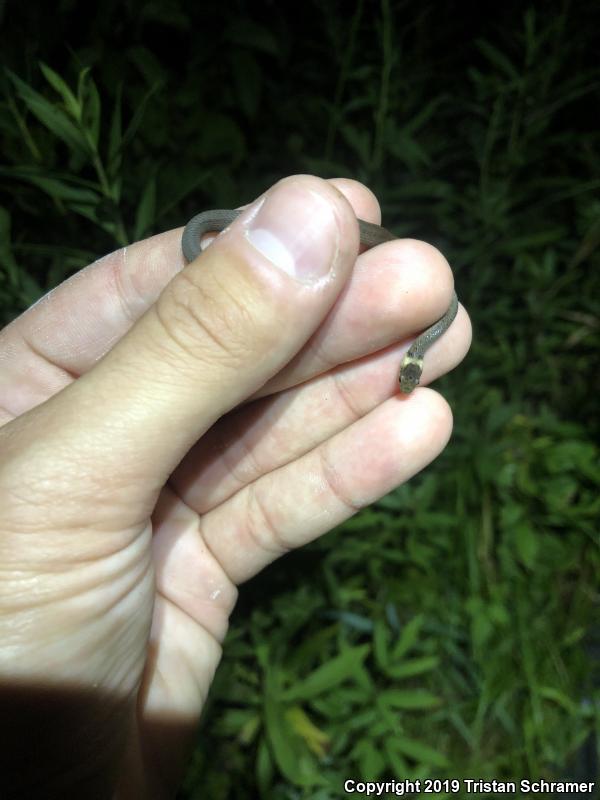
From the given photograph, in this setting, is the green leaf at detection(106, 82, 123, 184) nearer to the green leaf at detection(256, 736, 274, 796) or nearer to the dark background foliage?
the dark background foliage

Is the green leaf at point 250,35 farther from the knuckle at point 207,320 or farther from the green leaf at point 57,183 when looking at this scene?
the knuckle at point 207,320

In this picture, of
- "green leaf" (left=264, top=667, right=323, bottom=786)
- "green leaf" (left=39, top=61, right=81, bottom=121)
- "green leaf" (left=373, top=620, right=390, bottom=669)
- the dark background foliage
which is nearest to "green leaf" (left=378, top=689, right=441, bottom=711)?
the dark background foliage

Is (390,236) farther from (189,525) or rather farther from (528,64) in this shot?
(189,525)

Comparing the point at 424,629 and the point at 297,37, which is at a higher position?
the point at 297,37

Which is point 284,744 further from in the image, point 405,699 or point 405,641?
point 405,641

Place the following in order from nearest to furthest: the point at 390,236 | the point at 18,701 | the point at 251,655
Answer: the point at 18,701 < the point at 390,236 < the point at 251,655

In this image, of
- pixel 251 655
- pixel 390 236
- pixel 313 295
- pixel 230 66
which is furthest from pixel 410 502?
pixel 230 66

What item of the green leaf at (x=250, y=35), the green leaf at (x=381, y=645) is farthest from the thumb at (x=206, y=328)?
the green leaf at (x=381, y=645)
